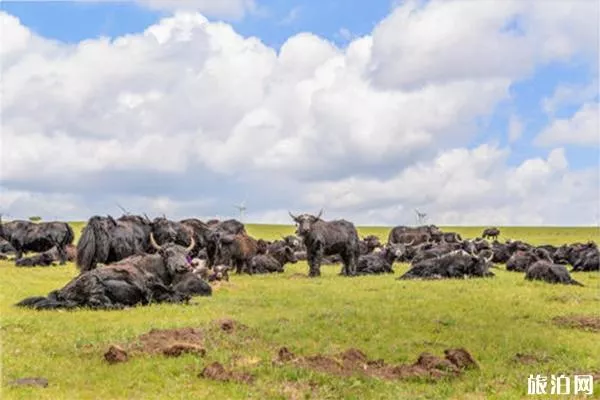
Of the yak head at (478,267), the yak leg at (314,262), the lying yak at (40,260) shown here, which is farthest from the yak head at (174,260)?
the lying yak at (40,260)

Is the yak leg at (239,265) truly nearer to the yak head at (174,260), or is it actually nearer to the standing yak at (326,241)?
the standing yak at (326,241)

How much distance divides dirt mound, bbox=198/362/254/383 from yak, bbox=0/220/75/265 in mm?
28973

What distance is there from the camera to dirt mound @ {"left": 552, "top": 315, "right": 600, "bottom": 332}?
17.4m

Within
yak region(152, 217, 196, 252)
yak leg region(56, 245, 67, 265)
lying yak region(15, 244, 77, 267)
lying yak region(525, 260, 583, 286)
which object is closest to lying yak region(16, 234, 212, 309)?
yak region(152, 217, 196, 252)

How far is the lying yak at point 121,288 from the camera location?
18781 millimetres

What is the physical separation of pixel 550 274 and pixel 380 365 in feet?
53.0

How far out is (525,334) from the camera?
16047mm

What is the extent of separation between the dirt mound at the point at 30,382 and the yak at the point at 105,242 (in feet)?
→ 47.0

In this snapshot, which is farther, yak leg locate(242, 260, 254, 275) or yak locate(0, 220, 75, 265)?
yak locate(0, 220, 75, 265)

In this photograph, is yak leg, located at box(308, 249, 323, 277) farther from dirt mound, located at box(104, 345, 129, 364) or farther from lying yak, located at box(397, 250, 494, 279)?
dirt mound, located at box(104, 345, 129, 364)

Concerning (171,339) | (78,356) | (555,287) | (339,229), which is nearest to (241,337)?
(171,339)

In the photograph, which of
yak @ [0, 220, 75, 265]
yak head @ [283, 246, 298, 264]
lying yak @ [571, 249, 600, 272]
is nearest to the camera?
lying yak @ [571, 249, 600, 272]

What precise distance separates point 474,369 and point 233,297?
Answer: 1063 centimetres

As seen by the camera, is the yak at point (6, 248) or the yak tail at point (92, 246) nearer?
the yak tail at point (92, 246)
